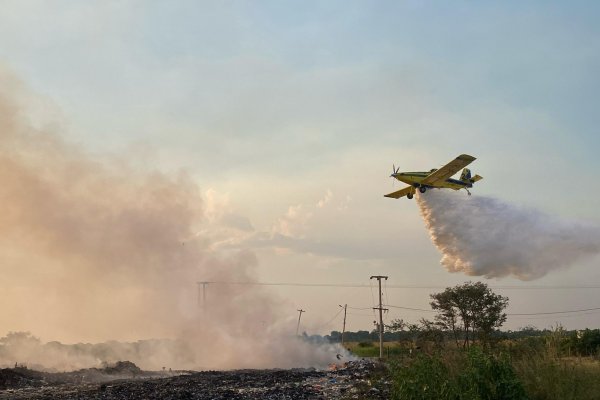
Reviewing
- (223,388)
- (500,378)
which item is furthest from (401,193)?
(500,378)

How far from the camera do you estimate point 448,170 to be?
41.3 metres

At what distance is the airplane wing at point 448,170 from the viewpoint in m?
39.4

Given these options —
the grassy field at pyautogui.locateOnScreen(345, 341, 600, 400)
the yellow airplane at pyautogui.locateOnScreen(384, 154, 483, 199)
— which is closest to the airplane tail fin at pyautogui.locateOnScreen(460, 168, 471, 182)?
the yellow airplane at pyautogui.locateOnScreen(384, 154, 483, 199)

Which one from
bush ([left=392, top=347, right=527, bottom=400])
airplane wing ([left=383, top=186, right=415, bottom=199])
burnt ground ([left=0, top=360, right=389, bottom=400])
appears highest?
airplane wing ([left=383, top=186, right=415, bottom=199])

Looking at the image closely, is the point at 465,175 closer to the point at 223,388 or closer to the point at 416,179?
the point at 416,179

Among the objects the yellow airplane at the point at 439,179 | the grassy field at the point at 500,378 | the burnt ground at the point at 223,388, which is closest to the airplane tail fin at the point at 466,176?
the yellow airplane at the point at 439,179

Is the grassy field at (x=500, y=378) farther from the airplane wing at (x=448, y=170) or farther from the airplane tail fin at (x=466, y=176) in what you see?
the airplane tail fin at (x=466, y=176)

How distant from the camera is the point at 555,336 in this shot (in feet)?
68.1

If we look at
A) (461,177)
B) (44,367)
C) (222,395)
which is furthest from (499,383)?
(44,367)

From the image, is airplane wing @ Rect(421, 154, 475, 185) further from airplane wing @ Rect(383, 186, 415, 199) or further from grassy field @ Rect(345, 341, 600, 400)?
grassy field @ Rect(345, 341, 600, 400)

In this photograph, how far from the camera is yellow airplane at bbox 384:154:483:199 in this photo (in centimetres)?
4025

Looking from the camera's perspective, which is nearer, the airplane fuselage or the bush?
the bush

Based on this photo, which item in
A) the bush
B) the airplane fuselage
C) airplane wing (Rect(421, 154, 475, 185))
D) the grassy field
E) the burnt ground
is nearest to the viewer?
the bush

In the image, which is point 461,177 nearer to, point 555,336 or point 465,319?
point 465,319
